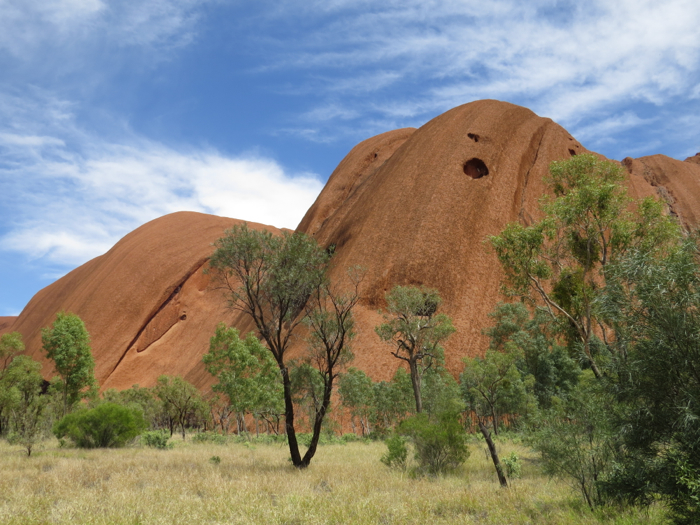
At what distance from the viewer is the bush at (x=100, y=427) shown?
838 inches

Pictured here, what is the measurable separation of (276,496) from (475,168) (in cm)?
4855

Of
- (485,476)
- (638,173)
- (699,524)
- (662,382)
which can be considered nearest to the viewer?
(699,524)

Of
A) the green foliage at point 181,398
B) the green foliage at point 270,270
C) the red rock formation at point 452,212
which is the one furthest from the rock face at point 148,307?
the green foliage at point 270,270

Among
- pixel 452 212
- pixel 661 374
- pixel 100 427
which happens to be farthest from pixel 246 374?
pixel 661 374

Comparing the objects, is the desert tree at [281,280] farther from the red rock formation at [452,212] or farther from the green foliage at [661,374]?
the red rock formation at [452,212]

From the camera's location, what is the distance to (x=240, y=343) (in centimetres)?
3588

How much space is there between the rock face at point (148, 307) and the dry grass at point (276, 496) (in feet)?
143

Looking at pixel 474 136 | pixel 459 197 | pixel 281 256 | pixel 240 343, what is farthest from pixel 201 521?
pixel 474 136

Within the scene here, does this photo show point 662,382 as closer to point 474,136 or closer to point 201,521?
point 201,521

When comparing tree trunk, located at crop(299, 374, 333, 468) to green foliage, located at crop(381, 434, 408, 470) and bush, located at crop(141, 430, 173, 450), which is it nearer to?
green foliage, located at crop(381, 434, 408, 470)

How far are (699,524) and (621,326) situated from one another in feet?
8.89

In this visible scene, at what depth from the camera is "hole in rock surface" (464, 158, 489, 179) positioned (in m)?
51.6

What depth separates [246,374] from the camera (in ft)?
120

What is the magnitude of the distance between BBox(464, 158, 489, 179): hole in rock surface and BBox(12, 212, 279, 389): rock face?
34135 mm
